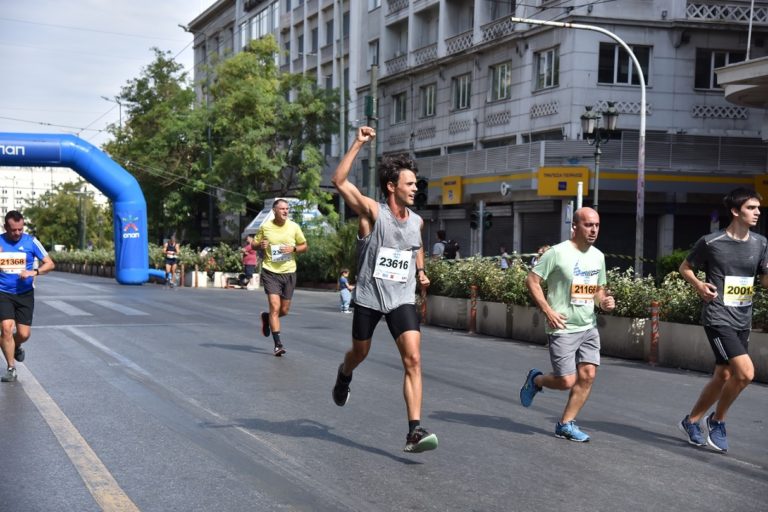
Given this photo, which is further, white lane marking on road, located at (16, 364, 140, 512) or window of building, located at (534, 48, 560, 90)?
window of building, located at (534, 48, 560, 90)

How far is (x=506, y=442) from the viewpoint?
6352 mm

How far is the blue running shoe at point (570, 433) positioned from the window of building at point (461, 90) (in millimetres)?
29868

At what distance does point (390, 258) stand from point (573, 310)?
143cm

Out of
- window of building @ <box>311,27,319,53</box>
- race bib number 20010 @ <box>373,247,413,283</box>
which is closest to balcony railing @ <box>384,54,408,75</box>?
window of building @ <box>311,27,319,53</box>

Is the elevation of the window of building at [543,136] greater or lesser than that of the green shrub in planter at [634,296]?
greater

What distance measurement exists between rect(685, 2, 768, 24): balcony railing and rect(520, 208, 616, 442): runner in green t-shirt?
85.2 ft

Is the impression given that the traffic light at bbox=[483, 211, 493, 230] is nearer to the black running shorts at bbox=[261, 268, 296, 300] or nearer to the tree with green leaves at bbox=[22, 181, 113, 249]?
the black running shorts at bbox=[261, 268, 296, 300]

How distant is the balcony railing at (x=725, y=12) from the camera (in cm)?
2995

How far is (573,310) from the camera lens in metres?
6.48

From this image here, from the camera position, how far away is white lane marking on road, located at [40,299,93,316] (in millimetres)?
17203

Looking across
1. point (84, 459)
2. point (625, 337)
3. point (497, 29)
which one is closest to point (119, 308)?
→ point (625, 337)

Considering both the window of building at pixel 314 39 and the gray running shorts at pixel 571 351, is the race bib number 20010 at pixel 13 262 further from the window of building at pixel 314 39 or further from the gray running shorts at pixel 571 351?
the window of building at pixel 314 39

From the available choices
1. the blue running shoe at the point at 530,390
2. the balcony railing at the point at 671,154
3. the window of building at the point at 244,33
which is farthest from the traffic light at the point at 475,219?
the window of building at the point at 244,33

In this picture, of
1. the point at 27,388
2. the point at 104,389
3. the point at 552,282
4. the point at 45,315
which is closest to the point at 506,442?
the point at 552,282
